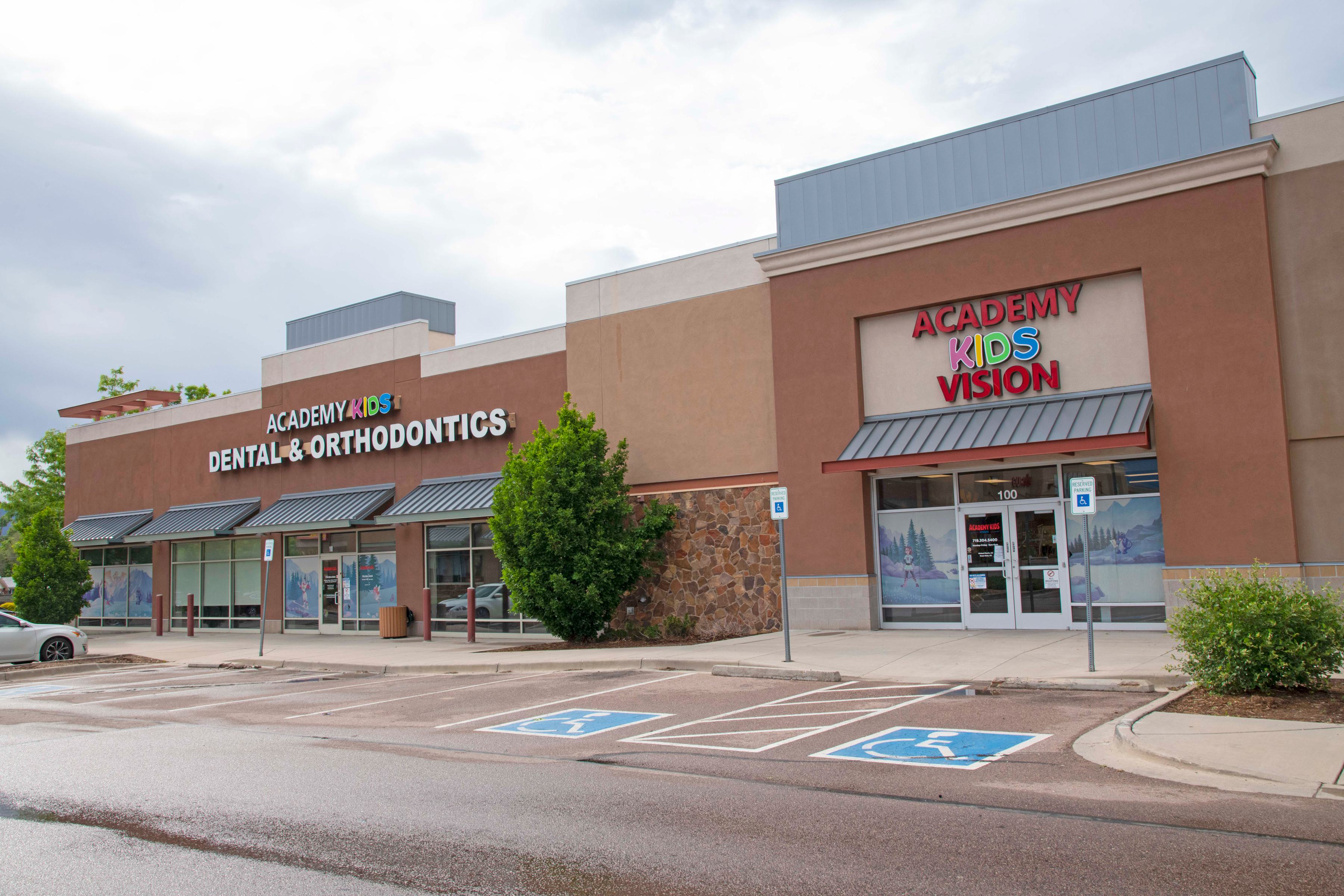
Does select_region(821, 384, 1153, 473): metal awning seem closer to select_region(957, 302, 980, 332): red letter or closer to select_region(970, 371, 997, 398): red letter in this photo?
select_region(970, 371, 997, 398): red letter

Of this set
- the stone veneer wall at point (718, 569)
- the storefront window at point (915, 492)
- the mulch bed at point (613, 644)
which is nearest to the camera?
the storefront window at point (915, 492)

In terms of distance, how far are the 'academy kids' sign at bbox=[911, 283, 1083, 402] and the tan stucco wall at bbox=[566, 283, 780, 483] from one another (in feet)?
12.1

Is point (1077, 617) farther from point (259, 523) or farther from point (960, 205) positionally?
point (259, 523)

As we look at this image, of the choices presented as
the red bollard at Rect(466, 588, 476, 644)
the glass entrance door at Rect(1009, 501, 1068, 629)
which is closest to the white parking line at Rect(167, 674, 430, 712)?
the red bollard at Rect(466, 588, 476, 644)

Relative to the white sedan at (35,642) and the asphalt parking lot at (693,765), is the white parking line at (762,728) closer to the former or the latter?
the asphalt parking lot at (693,765)

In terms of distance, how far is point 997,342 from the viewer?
18.0 m

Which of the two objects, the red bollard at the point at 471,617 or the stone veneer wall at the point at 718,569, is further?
the red bollard at the point at 471,617

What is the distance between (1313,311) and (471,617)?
56.0 feet

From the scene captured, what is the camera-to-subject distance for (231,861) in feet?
19.9

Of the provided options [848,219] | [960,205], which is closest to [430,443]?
[848,219]

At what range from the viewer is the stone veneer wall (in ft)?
67.2

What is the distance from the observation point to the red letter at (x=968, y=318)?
722 inches

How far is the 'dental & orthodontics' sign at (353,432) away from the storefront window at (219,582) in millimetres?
2486

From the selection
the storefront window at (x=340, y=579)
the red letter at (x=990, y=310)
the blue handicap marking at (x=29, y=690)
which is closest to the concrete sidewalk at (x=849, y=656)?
the storefront window at (x=340, y=579)
